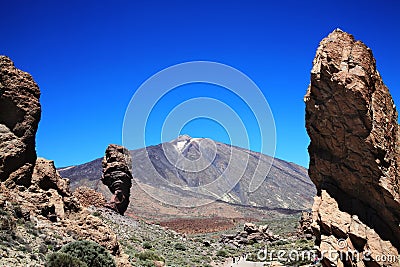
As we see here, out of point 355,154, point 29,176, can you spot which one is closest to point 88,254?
point 29,176

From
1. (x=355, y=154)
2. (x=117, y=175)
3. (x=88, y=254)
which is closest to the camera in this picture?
(x=355, y=154)

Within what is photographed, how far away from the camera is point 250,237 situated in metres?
34.5

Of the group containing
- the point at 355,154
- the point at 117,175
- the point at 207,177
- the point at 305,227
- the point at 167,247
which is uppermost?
the point at 207,177

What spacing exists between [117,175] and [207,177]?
4218 inches

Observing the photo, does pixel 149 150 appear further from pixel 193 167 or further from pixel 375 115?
pixel 375 115

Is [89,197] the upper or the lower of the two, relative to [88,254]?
upper

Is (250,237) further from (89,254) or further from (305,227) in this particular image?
(89,254)

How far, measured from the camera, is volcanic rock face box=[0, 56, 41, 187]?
11.3 metres

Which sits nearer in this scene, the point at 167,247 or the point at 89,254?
the point at 89,254

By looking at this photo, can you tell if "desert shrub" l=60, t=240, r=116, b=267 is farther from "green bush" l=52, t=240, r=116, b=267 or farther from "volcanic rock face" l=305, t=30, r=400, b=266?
"volcanic rock face" l=305, t=30, r=400, b=266

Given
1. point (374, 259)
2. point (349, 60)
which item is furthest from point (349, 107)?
point (374, 259)

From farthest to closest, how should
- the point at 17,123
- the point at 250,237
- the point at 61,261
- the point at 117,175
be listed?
the point at 250,237
the point at 117,175
the point at 17,123
the point at 61,261

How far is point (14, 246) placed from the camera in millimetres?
8859

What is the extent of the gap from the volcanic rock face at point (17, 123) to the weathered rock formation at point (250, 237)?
2524cm
